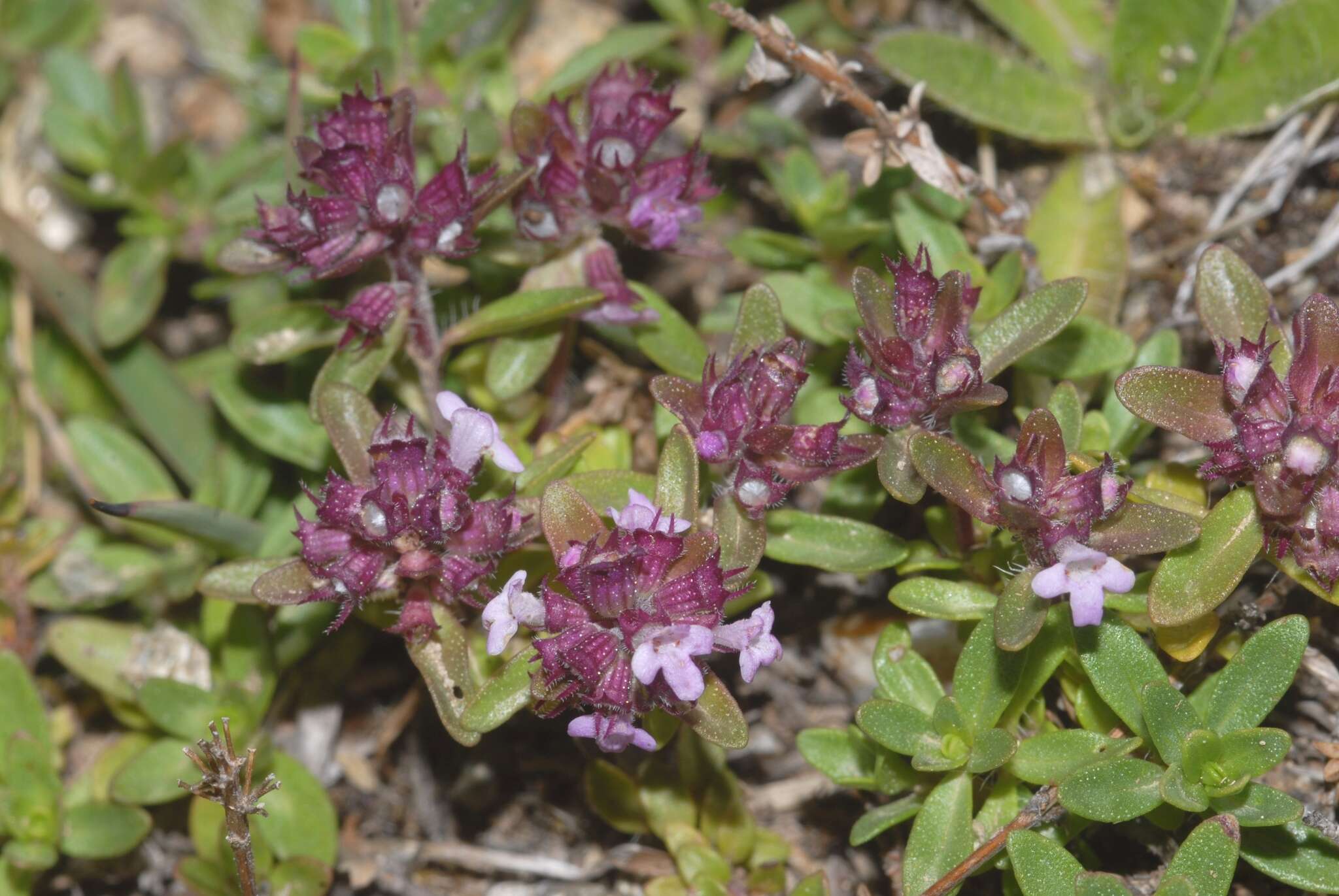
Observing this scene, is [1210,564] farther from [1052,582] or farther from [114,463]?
[114,463]

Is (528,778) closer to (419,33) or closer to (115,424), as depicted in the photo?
(115,424)

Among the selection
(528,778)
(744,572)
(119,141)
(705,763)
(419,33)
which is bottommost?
(528,778)

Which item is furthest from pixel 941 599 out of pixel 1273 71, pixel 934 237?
pixel 1273 71

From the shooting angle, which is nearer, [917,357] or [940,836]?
[940,836]

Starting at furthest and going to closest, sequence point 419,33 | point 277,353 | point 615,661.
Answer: point 419,33 → point 277,353 → point 615,661

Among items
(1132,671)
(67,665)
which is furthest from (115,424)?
(1132,671)

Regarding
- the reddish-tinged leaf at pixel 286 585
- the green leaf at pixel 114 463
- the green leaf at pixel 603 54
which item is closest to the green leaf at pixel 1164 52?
the green leaf at pixel 603 54
